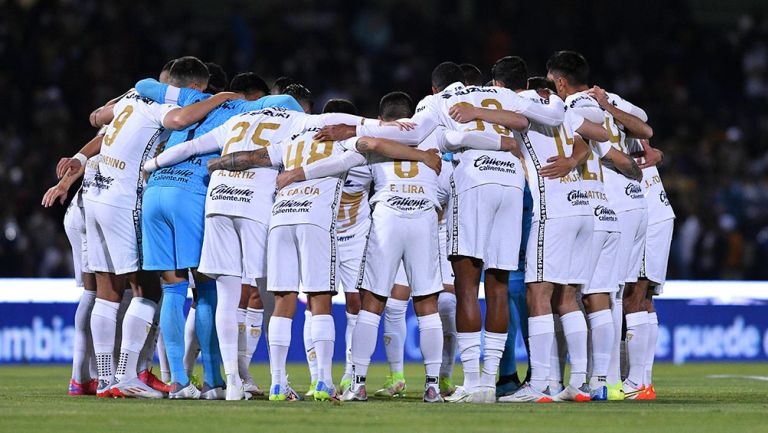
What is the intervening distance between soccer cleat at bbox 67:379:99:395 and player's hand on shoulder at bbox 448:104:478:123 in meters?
4.00

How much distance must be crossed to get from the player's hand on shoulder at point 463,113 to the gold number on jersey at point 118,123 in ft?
9.32

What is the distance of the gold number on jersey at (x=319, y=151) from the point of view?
1087 cm

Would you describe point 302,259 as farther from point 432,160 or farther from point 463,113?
point 463,113

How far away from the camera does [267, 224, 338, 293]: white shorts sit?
10.7 meters

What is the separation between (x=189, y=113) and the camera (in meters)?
11.3

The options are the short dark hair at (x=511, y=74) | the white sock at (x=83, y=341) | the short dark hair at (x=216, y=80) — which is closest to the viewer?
the short dark hair at (x=511, y=74)

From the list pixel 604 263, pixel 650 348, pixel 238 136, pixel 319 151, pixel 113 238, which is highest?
pixel 238 136

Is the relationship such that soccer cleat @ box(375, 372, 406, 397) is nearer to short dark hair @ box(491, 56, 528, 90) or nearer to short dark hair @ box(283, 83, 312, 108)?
short dark hair @ box(283, 83, 312, 108)

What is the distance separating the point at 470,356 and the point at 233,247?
6.96ft

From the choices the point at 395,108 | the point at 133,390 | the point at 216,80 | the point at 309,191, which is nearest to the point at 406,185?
the point at 395,108

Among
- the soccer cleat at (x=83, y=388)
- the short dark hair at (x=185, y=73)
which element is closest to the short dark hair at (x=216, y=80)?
the short dark hair at (x=185, y=73)

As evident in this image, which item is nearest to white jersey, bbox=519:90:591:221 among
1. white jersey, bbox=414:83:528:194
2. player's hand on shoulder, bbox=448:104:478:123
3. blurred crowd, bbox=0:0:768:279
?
white jersey, bbox=414:83:528:194

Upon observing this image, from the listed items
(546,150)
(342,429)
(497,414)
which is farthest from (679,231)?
(342,429)

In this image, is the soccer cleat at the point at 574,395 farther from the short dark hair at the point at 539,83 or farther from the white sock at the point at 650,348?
the short dark hair at the point at 539,83
